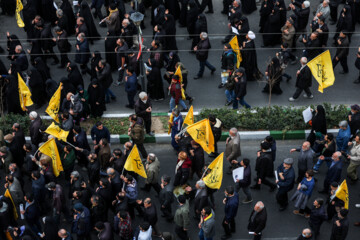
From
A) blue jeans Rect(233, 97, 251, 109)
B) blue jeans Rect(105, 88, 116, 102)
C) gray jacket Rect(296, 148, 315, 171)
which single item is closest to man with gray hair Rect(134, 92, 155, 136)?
blue jeans Rect(105, 88, 116, 102)

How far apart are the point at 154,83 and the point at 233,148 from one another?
378 cm

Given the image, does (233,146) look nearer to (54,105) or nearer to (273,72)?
(273,72)

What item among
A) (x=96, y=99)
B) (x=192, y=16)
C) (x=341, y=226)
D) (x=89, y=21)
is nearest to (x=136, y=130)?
(x=96, y=99)

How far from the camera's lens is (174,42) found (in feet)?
63.8

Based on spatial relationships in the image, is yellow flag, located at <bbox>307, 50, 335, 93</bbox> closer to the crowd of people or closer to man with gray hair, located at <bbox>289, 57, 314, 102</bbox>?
man with gray hair, located at <bbox>289, 57, 314, 102</bbox>

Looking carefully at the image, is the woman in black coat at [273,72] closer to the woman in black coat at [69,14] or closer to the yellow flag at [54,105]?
the yellow flag at [54,105]

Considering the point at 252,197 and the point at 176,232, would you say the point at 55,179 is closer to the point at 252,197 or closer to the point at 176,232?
the point at 176,232

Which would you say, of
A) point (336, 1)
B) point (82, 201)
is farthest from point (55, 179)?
point (336, 1)

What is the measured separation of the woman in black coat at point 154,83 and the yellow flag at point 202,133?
354 cm

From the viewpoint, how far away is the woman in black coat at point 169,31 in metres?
19.2

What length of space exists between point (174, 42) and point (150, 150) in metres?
4.50

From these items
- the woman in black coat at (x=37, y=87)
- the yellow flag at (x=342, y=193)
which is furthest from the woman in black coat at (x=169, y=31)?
the yellow flag at (x=342, y=193)

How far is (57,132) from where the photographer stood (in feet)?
48.1

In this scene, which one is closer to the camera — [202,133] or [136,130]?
[202,133]
